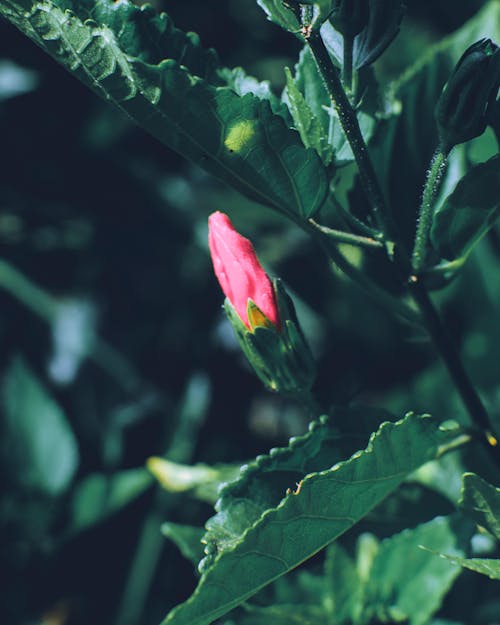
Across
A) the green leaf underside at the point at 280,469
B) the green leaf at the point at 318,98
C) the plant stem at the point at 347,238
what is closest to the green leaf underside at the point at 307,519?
the green leaf underside at the point at 280,469

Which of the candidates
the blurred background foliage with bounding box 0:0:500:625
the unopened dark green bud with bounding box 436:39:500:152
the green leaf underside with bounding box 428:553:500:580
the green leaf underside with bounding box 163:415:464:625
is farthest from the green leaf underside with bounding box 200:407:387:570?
the blurred background foliage with bounding box 0:0:500:625

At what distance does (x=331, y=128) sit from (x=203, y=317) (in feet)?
2.74

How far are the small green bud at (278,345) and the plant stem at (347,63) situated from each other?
158 millimetres

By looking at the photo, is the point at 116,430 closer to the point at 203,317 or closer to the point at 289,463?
the point at 203,317

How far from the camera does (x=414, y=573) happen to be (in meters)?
0.87

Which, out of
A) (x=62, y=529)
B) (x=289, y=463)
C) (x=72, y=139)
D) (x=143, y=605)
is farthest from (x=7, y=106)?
(x=289, y=463)

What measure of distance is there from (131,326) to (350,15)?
101 cm

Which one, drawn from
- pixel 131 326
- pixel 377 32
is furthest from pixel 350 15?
pixel 131 326

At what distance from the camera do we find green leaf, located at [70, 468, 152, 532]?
1.12 metres

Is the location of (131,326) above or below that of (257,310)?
above

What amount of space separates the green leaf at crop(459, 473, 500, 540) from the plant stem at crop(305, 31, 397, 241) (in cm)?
18

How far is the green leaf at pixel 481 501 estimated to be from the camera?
58 cm

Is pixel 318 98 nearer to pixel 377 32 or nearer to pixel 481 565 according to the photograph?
pixel 377 32

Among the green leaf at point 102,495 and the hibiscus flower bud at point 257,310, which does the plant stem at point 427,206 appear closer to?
the hibiscus flower bud at point 257,310
